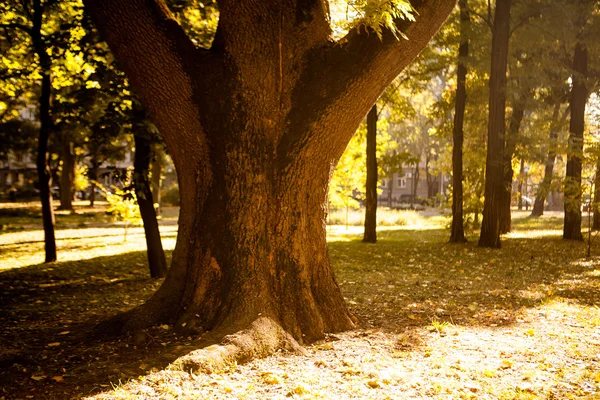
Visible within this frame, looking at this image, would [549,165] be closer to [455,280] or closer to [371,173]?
[371,173]

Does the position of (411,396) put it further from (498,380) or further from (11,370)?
(11,370)

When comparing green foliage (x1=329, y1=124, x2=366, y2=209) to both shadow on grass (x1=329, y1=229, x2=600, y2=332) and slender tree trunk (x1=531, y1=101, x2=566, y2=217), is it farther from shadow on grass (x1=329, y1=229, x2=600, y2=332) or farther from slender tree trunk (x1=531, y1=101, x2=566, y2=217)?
slender tree trunk (x1=531, y1=101, x2=566, y2=217)

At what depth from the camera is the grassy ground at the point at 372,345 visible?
4.18 metres

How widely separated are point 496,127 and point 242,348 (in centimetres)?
1412

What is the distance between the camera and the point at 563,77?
19.7m

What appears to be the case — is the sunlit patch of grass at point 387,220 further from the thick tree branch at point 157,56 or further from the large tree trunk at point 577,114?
the thick tree branch at point 157,56

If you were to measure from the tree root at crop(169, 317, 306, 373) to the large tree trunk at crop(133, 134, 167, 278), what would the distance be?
5214mm

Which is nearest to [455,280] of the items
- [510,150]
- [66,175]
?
[510,150]

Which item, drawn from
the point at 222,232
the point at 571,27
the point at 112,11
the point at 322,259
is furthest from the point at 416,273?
the point at 571,27

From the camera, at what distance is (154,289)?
9625 millimetres

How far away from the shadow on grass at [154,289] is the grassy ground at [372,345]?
23 mm

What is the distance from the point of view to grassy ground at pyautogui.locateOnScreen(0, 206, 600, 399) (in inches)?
165

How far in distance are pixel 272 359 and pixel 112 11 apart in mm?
3957

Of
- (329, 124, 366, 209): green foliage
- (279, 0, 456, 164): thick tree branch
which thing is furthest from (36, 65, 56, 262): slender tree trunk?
(329, 124, 366, 209): green foliage
